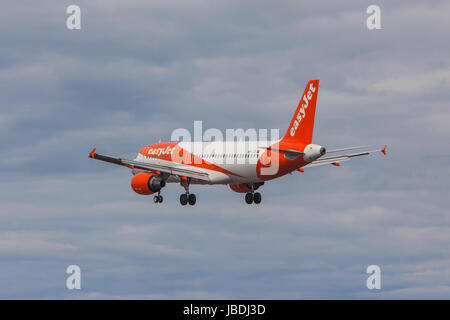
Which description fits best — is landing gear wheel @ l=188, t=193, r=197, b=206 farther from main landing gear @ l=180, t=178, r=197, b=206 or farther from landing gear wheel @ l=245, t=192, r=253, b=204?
landing gear wheel @ l=245, t=192, r=253, b=204

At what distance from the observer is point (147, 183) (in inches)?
3787

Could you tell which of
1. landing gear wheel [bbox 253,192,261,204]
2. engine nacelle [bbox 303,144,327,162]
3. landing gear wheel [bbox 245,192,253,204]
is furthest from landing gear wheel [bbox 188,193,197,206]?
engine nacelle [bbox 303,144,327,162]

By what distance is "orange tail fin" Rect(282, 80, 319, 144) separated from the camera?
8688 cm

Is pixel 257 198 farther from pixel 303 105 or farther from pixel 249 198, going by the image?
pixel 303 105

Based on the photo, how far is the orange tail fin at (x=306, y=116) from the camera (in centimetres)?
8688

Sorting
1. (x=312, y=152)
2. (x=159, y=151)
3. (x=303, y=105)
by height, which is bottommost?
(x=312, y=152)

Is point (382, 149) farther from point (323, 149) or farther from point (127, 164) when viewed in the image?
point (127, 164)

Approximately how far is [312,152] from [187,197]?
16489 millimetres

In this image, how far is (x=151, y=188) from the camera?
316ft

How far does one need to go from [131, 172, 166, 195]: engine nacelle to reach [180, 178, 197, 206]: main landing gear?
7.85 ft

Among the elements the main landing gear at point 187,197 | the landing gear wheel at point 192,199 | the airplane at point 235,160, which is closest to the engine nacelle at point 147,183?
the airplane at point 235,160

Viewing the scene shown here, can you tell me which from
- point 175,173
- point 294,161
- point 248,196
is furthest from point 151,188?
point 294,161

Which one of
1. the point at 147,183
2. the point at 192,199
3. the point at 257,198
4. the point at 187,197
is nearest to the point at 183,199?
the point at 187,197

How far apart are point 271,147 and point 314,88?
7520 millimetres
